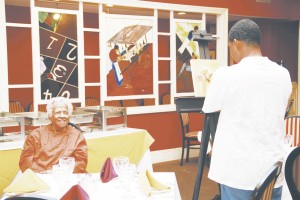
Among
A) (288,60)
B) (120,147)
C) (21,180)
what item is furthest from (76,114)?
(288,60)

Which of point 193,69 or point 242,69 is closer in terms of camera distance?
point 242,69

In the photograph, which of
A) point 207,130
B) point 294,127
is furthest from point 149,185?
point 294,127

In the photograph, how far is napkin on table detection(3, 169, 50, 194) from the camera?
7.05ft

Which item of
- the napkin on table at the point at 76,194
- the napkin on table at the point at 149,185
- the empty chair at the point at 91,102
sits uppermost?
the empty chair at the point at 91,102

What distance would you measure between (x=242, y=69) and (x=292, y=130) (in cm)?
289

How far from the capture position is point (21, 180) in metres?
2.20

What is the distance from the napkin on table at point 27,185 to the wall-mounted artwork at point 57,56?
118 inches

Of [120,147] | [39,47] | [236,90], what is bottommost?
[120,147]

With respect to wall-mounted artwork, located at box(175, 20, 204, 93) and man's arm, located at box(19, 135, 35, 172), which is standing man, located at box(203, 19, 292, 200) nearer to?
man's arm, located at box(19, 135, 35, 172)

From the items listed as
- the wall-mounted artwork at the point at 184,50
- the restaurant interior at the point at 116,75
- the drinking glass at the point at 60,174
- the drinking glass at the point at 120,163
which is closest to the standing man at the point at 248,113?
the drinking glass at the point at 120,163

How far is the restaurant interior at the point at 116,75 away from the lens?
4.43 m

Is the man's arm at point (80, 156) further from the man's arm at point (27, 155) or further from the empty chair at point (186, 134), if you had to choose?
the empty chair at point (186, 134)

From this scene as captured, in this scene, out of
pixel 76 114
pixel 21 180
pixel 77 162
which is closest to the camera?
pixel 21 180

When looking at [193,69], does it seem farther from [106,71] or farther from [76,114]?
[106,71]
